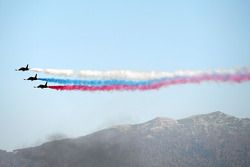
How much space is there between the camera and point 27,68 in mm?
142375

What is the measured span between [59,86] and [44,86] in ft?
26.7

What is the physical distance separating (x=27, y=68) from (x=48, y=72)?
37.5 ft

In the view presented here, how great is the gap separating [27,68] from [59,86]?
1362cm

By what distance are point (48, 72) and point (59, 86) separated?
6.39m

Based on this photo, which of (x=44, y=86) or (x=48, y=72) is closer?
(x=48, y=72)

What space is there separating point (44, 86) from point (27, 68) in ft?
27.3

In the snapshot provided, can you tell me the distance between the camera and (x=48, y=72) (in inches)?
5310

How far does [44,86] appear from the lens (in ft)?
472

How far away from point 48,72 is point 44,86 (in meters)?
10.4
